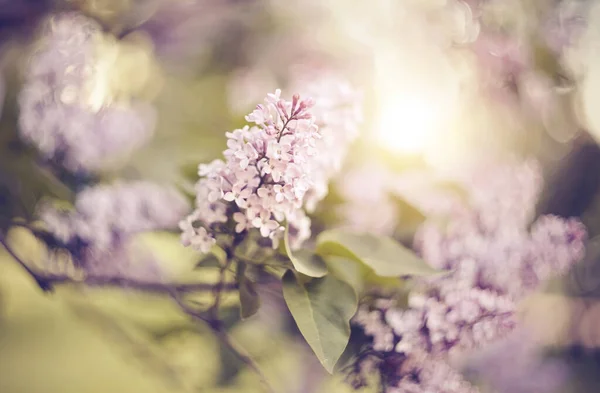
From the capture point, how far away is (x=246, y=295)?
259 mm

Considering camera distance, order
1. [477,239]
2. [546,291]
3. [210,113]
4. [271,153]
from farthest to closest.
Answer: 1. [210,113]
2. [546,291]
3. [477,239]
4. [271,153]

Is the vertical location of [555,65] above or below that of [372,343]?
above

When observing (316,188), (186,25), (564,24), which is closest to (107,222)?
(316,188)

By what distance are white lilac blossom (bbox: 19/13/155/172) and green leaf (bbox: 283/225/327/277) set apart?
227mm

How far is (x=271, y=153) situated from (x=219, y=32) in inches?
18.5

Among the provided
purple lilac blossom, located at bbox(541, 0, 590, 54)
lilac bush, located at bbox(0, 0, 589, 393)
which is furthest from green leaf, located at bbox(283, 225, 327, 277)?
purple lilac blossom, located at bbox(541, 0, 590, 54)

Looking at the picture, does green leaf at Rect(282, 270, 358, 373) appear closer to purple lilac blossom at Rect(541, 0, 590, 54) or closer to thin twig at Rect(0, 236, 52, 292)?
thin twig at Rect(0, 236, 52, 292)

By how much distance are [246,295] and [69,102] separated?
23cm

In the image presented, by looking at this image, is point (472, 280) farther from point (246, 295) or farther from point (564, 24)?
point (564, 24)

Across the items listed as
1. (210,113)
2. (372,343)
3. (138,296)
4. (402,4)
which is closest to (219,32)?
(210,113)

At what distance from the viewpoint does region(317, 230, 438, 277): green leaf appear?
26 cm

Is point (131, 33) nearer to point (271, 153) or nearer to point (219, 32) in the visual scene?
point (219, 32)

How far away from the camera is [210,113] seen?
0.59 meters

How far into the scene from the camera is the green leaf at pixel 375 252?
26 centimetres
